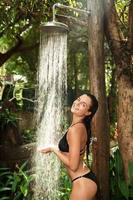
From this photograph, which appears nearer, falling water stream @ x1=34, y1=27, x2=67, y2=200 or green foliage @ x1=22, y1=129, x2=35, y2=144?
falling water stream @ x1=34, y1=27, x2=67, y2=200

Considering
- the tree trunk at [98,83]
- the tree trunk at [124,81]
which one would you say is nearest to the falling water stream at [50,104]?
the tree trunk at [98,83]

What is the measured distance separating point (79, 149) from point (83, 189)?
32 cm

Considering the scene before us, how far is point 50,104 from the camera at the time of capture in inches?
285

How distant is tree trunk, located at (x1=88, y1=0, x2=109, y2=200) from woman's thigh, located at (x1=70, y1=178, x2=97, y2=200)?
1.53m

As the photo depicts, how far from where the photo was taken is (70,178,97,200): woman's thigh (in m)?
3.03

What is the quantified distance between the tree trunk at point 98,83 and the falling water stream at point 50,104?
1.19 feet

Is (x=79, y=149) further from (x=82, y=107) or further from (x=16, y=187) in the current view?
(x=16, y=187)

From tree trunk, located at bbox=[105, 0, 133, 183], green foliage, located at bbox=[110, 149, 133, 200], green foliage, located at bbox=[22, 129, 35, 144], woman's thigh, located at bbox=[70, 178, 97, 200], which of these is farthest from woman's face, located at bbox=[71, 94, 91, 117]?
green foliage, located at bbox=[22, 129, 35, 144]

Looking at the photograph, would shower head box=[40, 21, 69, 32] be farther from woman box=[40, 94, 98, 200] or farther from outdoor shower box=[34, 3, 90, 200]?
woman box=[40, 94, 98, 200]

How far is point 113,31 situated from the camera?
478 cm

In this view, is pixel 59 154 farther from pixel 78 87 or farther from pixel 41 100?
pixel 78 87

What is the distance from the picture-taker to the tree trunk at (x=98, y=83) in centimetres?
455

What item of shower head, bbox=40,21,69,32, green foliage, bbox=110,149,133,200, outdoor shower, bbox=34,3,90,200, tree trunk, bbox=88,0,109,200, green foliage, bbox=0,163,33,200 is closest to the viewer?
shower head, bbox=40,21,69,32

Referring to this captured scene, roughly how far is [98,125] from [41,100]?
3.08 m
